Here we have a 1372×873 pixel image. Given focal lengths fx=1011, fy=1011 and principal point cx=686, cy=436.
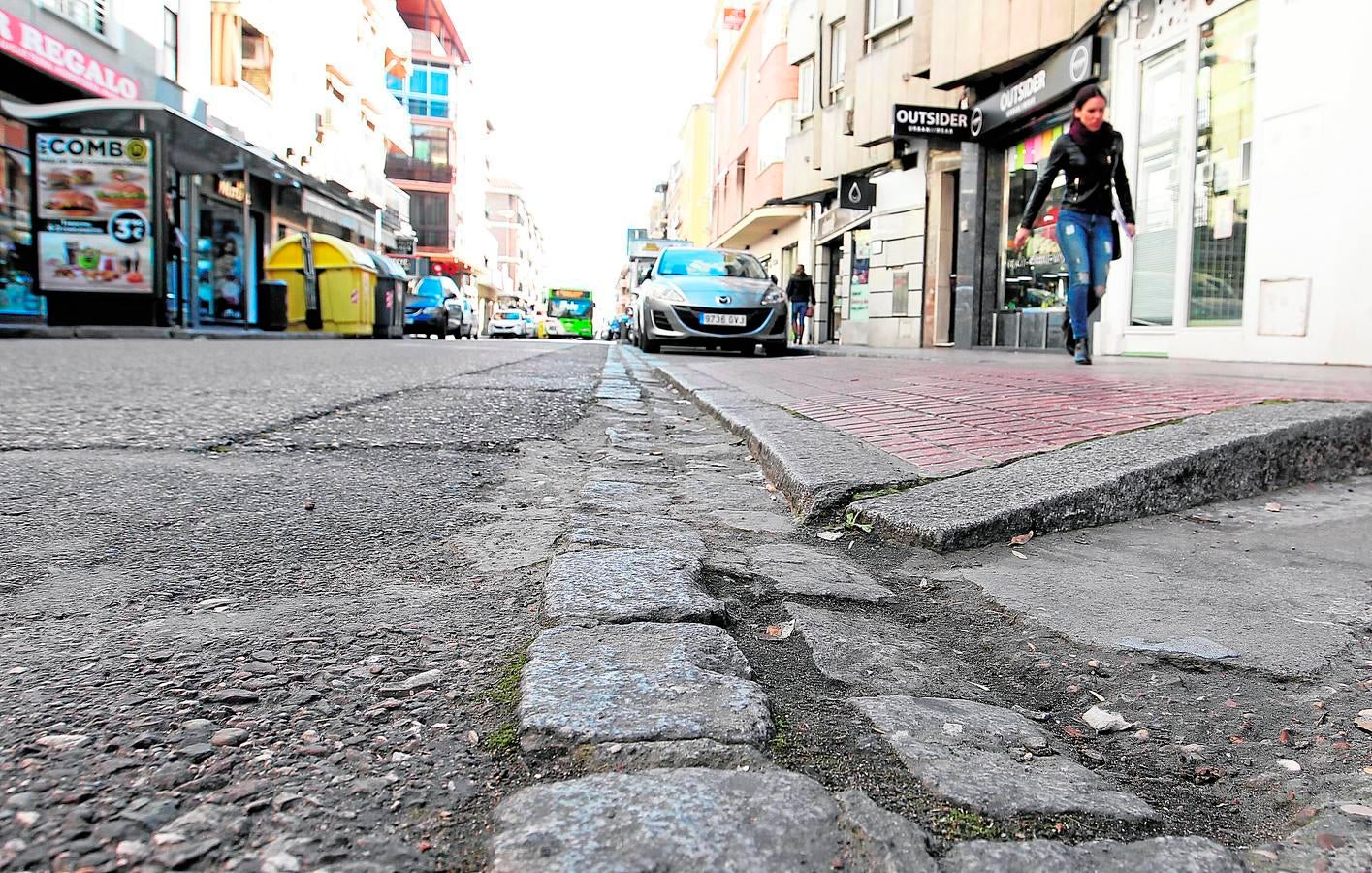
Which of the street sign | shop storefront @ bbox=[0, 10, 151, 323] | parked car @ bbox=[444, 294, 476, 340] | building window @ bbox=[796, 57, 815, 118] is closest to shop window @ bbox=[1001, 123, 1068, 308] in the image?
the street sign

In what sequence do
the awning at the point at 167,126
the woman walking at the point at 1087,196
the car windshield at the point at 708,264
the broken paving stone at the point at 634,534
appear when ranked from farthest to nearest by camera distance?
the awning at the point at 167,126 < the car windshield at the point at 708,264 < the woman walking at the point at 1087,196 < the broken paving stone at the point at 634,534

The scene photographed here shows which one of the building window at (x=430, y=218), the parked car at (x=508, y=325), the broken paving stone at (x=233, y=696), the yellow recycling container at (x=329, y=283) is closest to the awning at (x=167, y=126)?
the yellow recycling container at (x=329, y=283)

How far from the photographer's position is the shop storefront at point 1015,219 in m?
13.9

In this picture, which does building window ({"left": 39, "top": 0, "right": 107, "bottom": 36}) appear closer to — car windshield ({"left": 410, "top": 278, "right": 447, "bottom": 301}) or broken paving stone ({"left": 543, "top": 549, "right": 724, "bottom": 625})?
car windshield ({"left": 410, "top": 278, "right": 447, "bottom": 301})

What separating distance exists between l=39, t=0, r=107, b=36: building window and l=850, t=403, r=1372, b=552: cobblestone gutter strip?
17014 mm

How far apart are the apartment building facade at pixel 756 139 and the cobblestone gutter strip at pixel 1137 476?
63.8ft

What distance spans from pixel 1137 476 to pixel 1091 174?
563 centimetres

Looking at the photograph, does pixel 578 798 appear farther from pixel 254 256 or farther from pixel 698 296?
pixel 254 256

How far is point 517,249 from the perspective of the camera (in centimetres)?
10294

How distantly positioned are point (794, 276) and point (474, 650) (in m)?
20.8

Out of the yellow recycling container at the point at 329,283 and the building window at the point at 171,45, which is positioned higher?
the building window at the point at 171,45

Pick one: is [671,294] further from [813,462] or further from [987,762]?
[987,762]

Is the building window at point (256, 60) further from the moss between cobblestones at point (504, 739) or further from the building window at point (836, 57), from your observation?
the moss between cobblestones at point (504, 739)

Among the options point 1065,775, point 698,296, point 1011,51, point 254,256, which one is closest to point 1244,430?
point 1065,775
